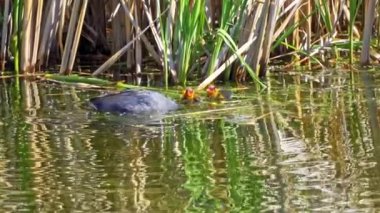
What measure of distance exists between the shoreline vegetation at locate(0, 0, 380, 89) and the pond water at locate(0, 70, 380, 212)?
0.29 meters

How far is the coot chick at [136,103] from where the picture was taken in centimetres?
432

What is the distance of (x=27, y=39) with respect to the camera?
5.31 meters

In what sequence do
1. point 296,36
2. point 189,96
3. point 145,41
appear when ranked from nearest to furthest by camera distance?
point 189,96, point 145,41, point 296,36

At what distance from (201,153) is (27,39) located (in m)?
2.06

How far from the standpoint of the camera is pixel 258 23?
16.4 feet

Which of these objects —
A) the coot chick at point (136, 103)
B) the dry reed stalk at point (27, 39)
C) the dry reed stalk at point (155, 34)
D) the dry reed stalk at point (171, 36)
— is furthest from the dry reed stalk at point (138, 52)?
the coot chick at point (136, 103)

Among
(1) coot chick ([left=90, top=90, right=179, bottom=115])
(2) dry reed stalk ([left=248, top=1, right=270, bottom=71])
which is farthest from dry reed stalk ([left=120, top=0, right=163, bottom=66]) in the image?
(1) coot chick ([left=90, top=90, right=179, bottom=115])

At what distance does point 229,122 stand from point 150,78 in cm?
132

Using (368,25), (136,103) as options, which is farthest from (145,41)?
(368,25)

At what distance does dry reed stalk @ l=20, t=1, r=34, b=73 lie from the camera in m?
5.27

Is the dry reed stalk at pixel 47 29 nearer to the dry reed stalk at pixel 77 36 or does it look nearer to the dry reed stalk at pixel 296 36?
the dry reed stalk at pixel 77 36

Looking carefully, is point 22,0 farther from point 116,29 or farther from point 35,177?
point 35,177

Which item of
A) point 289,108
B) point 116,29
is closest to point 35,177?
point 289,108

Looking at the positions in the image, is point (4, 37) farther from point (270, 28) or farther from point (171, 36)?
point (270, 28)
